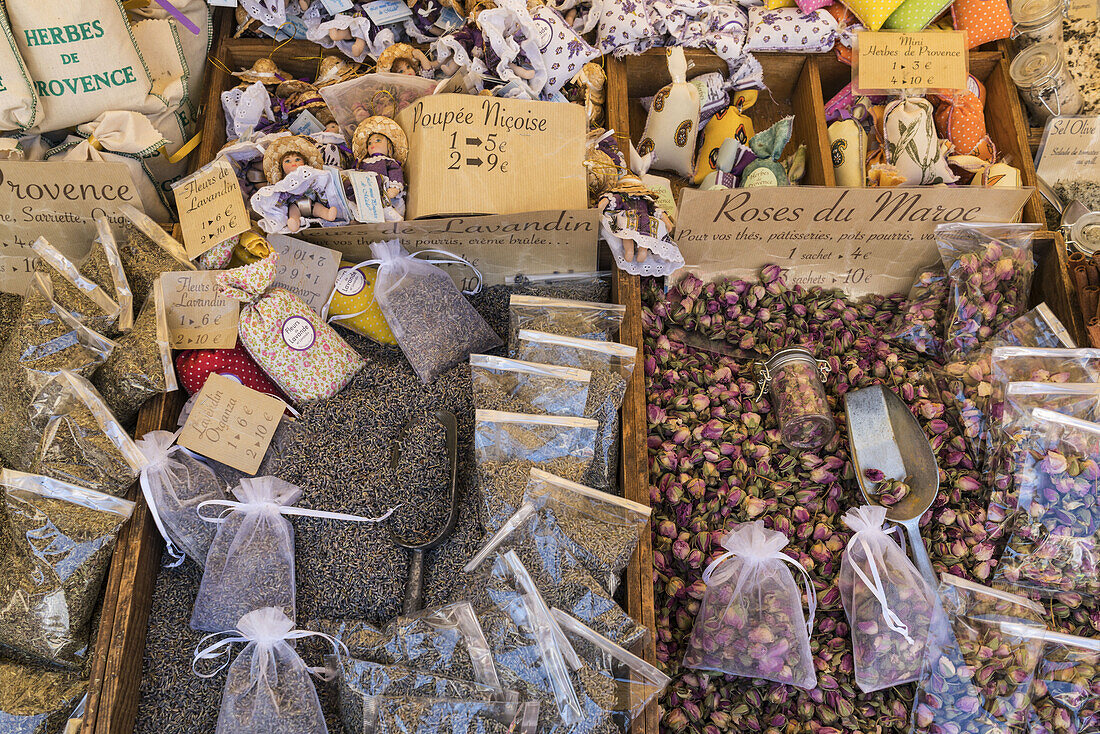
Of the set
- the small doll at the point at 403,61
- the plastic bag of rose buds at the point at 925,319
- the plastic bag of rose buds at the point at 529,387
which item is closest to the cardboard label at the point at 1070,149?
the plastic bag of rose buds at the point at 925,319

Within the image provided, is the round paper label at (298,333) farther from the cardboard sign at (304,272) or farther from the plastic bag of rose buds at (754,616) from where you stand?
→ the plastic bag of rose buds at (754,616)

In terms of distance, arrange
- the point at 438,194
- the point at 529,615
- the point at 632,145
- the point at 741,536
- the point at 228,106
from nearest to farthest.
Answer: the point at 529,615 → the point at 741,536 → the point at 438,194 → the point at 228,106 → the point at 632,145

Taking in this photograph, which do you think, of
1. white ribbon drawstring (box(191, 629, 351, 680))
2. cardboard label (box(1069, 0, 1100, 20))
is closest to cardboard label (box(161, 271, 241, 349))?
white ribbon drawstring (box(191, 629, 351, 680))

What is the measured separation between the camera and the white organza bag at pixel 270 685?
3.07 feet

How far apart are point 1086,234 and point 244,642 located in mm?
1744

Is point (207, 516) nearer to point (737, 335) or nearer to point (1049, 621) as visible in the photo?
point (737, 335)

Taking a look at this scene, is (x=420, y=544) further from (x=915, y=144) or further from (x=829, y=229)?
(x=915, y=144)

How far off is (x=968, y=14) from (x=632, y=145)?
777 mm

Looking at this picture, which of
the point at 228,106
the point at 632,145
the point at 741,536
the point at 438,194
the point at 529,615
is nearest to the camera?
the point at 529,615

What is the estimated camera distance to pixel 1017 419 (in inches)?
45.3

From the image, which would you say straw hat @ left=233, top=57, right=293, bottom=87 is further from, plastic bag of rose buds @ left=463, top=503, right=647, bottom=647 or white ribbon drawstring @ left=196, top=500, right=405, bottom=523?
plastic bag of rose buds @ left=463, top=503, right=647, bottom=647

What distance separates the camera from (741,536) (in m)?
1.09

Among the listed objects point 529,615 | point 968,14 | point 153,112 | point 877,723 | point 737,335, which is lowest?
point 877,723

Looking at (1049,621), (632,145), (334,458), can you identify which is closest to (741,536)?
(1049,621)
